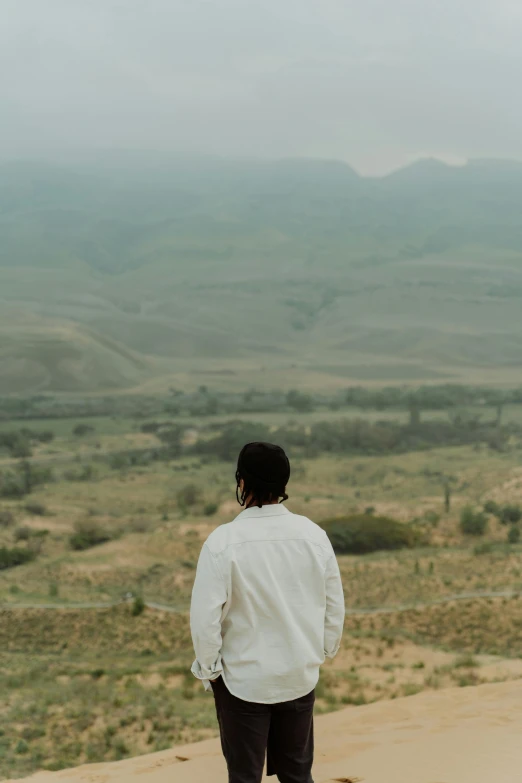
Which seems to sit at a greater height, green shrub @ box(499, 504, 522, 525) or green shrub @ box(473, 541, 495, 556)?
green shrub @ box(499, 504, 522, 525)

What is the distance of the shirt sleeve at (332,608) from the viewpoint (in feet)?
9.53

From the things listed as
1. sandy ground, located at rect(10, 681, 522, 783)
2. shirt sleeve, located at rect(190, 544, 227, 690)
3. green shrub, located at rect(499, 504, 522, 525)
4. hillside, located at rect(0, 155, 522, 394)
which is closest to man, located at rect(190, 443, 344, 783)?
shirt sleeve, located at rect(190, 544, 227, 690)

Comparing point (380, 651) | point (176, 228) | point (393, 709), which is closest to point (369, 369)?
point (176, 228)

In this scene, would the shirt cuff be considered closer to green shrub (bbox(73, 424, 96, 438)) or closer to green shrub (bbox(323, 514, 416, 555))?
green shrub (bbox(323, 514, 416, 555))

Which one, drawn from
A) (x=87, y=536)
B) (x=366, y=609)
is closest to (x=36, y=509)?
(x=87, y=536)

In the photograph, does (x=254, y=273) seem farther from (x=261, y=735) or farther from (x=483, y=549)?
(x=261, y=735)

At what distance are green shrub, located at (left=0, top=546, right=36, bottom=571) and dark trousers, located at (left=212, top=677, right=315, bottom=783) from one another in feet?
85.1

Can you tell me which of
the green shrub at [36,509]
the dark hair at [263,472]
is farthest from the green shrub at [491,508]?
the dark hair at [263,472]

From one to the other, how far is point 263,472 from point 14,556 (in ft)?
88.7

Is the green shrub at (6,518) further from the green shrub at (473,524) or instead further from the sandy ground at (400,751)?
the sandy ground at (400,751)

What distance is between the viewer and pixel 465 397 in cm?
6469

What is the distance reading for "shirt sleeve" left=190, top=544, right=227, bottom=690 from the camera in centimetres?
268

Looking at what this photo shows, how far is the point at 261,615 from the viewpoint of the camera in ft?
9.12

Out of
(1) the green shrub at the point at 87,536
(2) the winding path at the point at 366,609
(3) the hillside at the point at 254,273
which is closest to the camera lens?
(2) the winding path at the point at 366,609
